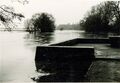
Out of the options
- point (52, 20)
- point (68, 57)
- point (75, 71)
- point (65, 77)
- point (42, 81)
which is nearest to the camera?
point (42, 81)

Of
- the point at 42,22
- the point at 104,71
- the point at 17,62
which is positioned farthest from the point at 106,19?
the point at 104,71

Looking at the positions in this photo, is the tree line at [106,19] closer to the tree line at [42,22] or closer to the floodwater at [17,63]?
the tree line at [42,22]

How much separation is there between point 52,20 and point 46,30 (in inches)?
190

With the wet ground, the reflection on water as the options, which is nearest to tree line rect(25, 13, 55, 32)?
the reflection on water

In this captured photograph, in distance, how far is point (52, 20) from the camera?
342ft

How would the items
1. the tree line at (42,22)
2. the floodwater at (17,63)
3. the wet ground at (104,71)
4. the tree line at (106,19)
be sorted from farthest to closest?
1. the tree line at (42,22)
2. the tree line at (106,19)
3. the floodwater at (17,63)
4. the wet ground at (104,71)

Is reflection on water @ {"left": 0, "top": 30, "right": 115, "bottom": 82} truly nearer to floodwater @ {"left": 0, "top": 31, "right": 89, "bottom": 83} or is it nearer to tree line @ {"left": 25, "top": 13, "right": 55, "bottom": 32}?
floodwater @ {"left": 0, "top": 31, "right": 89, "bottom": 83}

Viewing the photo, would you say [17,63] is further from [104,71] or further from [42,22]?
[42,22]

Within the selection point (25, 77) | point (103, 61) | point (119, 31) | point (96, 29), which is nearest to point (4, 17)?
point (25, 77)

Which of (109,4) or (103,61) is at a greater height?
(109,4)

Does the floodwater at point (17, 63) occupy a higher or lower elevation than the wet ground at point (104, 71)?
lower

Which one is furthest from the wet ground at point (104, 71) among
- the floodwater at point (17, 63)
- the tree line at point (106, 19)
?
the tree line at point (106, 19)

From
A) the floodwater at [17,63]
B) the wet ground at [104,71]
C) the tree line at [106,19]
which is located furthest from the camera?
the tree line at [106,19]

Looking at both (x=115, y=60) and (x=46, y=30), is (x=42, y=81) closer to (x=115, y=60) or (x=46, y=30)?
(x=115, y=60)
